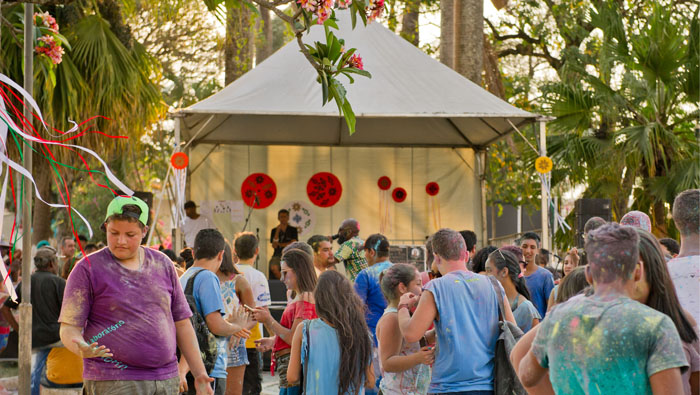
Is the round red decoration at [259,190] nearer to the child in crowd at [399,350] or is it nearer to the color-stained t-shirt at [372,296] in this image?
the color-stained t-shirt at [372,296]

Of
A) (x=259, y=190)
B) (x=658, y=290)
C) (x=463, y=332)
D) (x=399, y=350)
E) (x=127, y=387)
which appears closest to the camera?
(x=658, y=290)

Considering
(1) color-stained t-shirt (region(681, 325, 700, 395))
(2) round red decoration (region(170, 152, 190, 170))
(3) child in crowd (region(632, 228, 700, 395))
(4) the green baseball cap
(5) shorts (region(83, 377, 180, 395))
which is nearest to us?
(3) child in crowd (region(632, 228, 700, 395))

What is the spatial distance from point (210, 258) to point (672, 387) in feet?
10.8

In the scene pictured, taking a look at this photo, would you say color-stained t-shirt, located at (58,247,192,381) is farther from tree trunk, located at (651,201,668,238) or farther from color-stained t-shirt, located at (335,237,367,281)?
tree trunk, located at (651,201,668,238)

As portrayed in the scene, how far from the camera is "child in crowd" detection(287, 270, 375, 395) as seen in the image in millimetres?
4934

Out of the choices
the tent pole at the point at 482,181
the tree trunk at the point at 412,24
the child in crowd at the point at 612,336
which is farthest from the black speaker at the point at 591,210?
the tree trunk at the point at 412,24

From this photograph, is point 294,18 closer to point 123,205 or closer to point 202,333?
point 123,205

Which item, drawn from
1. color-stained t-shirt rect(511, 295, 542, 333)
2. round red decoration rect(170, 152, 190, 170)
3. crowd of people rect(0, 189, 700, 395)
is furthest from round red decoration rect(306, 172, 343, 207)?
color-stained t-shirt rect(511, 295, 542, 333)

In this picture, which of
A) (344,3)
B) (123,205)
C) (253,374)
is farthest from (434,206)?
(344,3)

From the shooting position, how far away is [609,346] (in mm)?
2568

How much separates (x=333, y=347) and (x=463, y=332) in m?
0.88

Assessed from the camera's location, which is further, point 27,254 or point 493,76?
point 493,76

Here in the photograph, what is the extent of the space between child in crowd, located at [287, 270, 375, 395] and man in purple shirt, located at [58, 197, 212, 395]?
101 centimetres

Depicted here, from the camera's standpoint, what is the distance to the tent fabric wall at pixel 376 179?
639 inches
